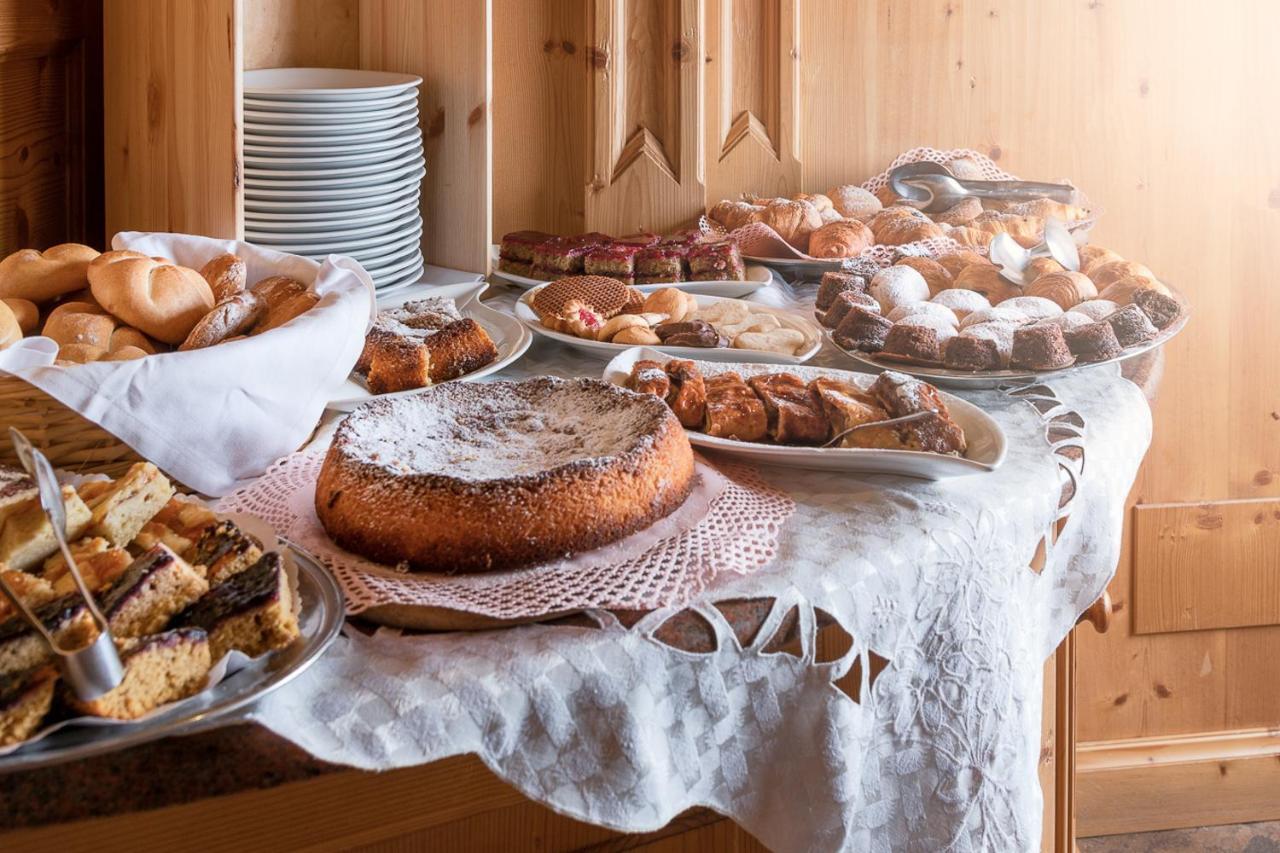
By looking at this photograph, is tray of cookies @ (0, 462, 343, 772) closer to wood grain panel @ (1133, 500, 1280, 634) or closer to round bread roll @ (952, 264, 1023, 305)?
round bread roll @ (952, 264, 1023, 305)

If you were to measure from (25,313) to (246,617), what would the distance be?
0.59 metres

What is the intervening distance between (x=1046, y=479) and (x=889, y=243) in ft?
3.00

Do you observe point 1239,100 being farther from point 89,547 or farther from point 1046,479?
point 89,547

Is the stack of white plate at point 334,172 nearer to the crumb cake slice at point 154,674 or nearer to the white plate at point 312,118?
the white plate at point 312,118

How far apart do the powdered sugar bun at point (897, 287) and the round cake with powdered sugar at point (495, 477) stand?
1.98 feet

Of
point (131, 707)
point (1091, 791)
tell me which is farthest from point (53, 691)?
A: point (1091, 791)

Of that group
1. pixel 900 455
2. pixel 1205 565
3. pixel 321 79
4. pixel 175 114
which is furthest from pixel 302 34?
pixel 1205 565

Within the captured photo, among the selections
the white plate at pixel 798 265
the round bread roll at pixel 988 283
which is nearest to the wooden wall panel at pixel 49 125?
the white plate at pixel 798 265

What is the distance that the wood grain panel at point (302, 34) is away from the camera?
187 centimetres

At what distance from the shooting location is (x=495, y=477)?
0.94m

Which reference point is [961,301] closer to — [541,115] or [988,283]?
[988,283]

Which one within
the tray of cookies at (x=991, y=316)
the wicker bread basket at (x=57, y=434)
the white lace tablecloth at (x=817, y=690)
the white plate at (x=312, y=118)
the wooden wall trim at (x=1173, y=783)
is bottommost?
the wooden wall trim at (x=1173, y=783)

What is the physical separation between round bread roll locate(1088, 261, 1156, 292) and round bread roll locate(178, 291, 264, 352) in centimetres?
107

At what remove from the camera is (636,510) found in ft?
3.09
